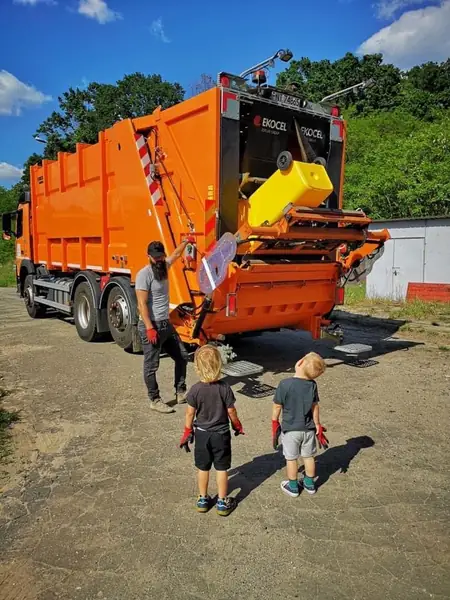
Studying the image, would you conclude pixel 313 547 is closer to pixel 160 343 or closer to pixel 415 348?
pixel 160 343

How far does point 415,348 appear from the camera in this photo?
7.42 m

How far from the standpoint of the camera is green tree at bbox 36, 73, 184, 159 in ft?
146

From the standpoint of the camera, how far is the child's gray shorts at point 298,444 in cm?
315

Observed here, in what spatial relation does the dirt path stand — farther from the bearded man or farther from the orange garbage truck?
the orange garbage truck

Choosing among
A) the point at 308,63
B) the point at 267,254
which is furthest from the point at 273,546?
the point at 308,63

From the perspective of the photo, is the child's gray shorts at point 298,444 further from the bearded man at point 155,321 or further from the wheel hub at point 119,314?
the wheel hub at point 119,314

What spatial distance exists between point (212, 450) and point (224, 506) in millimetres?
346

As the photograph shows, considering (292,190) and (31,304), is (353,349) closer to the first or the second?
(292,190)

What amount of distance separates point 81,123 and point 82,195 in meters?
41.5

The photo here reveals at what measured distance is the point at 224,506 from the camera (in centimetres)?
295

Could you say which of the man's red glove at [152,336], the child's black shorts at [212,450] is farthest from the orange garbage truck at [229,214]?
the child's black shorts at [212,450]

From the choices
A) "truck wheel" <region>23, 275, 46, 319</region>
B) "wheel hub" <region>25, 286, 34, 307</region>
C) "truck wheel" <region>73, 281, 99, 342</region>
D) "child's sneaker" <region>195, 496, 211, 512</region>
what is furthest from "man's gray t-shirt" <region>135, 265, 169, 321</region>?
"wheel hub" <region>25, 286, 34, 307</region>

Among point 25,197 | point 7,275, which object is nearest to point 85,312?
point 25,197

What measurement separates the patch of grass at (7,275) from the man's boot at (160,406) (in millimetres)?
19407
